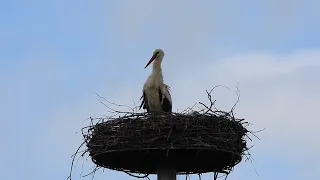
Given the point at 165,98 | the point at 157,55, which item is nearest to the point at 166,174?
the point at 165,98

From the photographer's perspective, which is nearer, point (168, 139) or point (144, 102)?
point (168, 139)

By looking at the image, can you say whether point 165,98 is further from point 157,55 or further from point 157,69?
point 157,55

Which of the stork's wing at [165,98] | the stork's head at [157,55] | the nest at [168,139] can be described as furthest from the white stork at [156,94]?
the nest at [168,139]

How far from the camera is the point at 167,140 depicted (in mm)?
8938

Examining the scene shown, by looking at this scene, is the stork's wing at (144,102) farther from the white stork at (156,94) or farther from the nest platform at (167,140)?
the nest platform at (167,140)

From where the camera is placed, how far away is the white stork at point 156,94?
11156 millimetres

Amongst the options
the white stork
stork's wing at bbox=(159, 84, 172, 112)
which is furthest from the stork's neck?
stork's wing at bbox=(159, 84, 172, 112)

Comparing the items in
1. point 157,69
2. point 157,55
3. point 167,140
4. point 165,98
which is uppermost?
point 157,55

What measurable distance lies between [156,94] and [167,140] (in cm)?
226

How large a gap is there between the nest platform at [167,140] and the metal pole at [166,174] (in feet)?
0.20

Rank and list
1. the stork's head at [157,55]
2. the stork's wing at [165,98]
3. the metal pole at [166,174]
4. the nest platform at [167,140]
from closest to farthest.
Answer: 1. the nest platform at [167,140]
2. the metal pole at [166,174]
3. the stork's wing at [165,98]
4. the stork's head at [157,55]

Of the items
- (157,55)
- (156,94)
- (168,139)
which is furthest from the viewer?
(157,55)

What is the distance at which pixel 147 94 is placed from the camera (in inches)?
441

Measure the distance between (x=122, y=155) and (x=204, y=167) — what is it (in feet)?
4.26
